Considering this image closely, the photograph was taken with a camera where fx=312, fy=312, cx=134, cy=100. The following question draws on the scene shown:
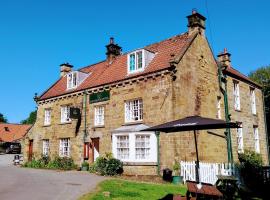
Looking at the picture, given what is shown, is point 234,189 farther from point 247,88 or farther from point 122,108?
point 247,88

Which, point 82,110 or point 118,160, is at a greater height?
point 82,110

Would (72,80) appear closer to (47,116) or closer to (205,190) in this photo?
(47,116)

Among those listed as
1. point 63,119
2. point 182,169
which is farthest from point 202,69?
point 63,119

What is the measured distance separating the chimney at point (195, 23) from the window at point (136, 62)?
158 inches

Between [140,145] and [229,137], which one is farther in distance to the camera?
[229,137]

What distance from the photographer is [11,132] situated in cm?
6250

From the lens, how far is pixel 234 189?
1244cm

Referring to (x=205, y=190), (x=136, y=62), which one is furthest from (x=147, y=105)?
(x=205, y=190)

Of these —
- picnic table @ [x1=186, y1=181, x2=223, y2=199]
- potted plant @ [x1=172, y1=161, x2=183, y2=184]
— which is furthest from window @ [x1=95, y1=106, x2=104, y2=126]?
picnic table @ [x1=186, y1=181, x2=223, y2=199]

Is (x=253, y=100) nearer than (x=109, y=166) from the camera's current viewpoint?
No

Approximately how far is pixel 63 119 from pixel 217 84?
1350 cm

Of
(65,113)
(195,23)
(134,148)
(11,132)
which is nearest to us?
(134,148)

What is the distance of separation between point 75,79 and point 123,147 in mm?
9558

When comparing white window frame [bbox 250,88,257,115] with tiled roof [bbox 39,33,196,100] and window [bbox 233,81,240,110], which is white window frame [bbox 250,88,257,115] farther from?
tiled roof [bbox 39,33,196,100]
